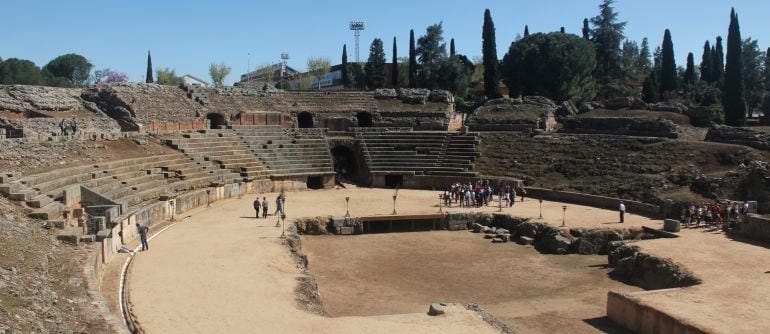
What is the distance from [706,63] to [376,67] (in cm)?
3259

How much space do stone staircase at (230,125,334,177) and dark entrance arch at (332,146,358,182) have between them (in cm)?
175

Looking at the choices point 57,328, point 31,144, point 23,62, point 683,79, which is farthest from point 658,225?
point 23,62

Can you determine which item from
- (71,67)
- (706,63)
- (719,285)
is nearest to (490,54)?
(706,63)

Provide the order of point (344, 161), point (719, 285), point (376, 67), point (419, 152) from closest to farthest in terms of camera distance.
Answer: point (719, 285)
point (419, 152)
point (344, 161)
point (376, 67)

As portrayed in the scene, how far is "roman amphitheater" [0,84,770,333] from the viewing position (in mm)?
13273

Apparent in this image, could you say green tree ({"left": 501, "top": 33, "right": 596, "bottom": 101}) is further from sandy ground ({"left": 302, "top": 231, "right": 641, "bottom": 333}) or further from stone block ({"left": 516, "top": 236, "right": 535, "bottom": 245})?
stone block ({"left": 516, "top": 236, "right": 535, "bottom": 245})

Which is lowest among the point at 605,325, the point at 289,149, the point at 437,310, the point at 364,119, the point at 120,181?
the point at 605,325

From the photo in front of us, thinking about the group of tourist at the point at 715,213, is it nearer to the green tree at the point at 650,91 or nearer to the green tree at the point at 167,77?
the green tree at the point at 650,91

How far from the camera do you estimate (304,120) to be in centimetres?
4569

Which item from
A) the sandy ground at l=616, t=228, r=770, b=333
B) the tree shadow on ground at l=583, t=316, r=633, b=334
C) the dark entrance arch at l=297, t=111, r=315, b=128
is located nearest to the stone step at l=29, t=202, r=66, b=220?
the tree shadow on ground at l=583, t=316, r=633, b=334

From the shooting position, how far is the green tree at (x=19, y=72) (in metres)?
55.4

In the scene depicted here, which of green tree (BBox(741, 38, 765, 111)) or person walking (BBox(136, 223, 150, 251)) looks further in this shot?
green tree (BBox(741, 38, 765, 111))

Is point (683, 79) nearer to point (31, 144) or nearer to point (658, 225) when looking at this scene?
point (658, 225)

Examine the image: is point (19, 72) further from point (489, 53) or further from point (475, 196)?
point (475, 196)
